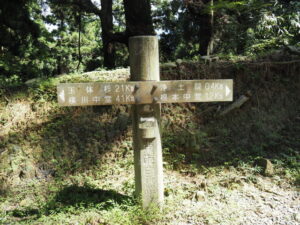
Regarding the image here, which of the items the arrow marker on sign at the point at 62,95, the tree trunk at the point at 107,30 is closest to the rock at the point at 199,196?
the arrow marker on sign at the point at 62,95

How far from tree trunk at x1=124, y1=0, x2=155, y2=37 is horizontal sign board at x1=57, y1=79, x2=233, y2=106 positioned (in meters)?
5.10

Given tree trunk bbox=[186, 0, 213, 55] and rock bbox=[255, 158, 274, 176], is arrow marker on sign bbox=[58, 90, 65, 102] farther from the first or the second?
tree trunk bbox=[186, 0, 213, 55]

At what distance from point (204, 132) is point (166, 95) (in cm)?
266

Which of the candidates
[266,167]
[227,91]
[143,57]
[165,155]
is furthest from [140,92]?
[266,167]

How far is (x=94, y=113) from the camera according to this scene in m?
5.62

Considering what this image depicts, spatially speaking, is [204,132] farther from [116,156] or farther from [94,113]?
[94,113]

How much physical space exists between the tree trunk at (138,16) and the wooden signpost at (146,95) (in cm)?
486

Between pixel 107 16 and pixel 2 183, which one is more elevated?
pixel 107 16

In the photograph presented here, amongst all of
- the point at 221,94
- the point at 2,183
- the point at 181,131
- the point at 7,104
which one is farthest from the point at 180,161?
the point at 7,104

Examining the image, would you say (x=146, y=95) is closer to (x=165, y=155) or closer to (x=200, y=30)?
(x=165, y=155)

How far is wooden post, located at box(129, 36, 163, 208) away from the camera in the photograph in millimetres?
3043

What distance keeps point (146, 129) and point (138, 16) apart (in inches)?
214

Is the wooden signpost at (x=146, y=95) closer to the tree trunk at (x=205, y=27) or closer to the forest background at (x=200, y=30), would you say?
the forest background at (x=200, y=30)

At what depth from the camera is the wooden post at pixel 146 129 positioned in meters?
3.04
